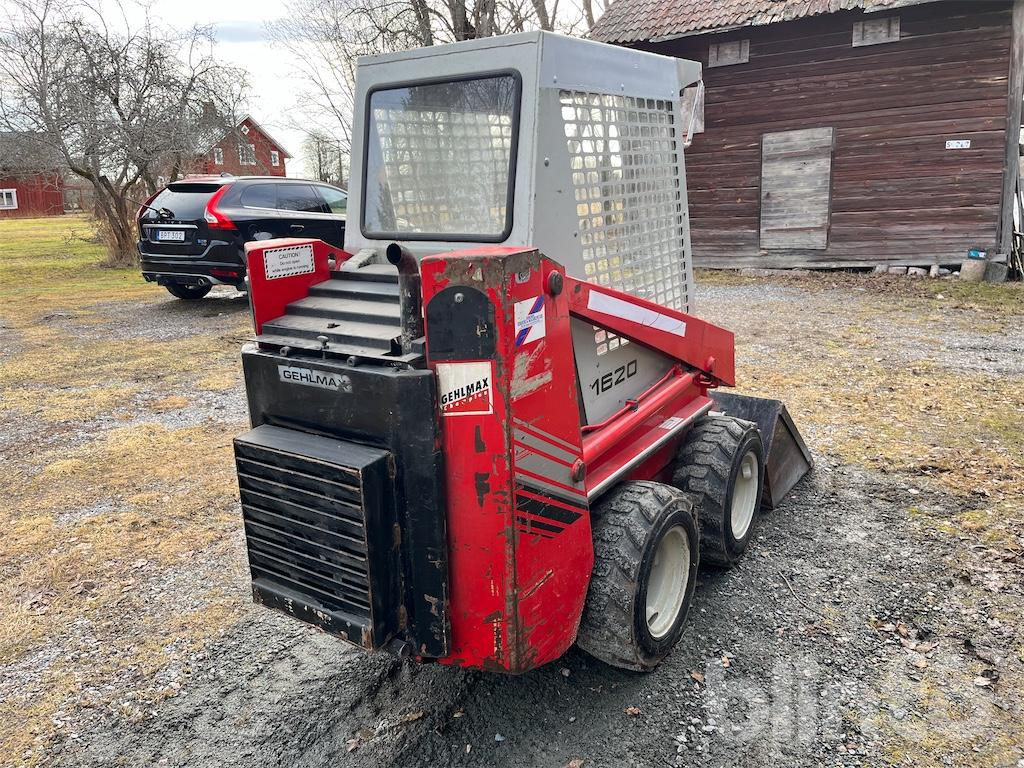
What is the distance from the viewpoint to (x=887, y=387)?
6465 millimetres

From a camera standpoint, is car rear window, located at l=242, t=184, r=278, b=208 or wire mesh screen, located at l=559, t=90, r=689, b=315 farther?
car rear window, located at l=242, t=184, r=278, b=208

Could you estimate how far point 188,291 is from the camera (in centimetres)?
1173

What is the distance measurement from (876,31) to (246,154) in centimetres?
1700

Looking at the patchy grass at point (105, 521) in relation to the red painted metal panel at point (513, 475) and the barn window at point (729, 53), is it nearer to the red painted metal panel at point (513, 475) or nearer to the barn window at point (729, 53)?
the red painted metal panel at point (513, 475)

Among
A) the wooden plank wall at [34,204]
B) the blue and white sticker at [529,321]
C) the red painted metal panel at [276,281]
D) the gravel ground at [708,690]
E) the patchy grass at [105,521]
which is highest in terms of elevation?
the wooden plank wall at [34,204]

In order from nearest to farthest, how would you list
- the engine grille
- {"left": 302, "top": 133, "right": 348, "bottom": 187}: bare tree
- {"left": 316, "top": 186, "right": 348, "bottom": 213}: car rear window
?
the engine grille < {"left": 316, "top": 186, "right": 348, "bottom": 213}: car rear window < {"left": 302, "top": 133, "right": 348, "bottom": 187}: bare tree

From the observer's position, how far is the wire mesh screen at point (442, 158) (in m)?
2.80

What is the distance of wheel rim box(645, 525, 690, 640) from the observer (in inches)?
119

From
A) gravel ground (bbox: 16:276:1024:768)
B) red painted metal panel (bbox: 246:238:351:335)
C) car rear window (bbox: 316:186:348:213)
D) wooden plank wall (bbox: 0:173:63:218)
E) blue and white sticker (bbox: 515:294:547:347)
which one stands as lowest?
gravel ground (bbox: 16:276:1024:768)

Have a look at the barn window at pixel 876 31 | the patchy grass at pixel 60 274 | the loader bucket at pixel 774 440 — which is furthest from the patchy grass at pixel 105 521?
the barn window at pixel 876 31

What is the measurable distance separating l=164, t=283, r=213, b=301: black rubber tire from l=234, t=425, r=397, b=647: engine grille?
986 cm

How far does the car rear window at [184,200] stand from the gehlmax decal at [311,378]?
26.6ft

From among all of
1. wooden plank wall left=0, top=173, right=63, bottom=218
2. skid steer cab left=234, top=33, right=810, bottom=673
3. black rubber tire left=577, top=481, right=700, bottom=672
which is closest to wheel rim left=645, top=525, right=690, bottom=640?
skid steer cab left=234, top=33, right=810, bottom=673

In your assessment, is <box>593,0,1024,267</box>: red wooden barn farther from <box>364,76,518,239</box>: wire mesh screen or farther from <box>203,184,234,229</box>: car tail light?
<box>364,76,518,239</box>: wire mesh screen
